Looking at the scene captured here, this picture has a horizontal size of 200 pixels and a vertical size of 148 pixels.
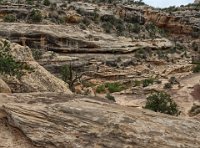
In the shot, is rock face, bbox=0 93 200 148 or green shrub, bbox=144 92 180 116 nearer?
rock face, bbox=0 93 200 148

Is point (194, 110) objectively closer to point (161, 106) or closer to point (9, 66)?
point (161, 106)

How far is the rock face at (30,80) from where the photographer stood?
18.9m

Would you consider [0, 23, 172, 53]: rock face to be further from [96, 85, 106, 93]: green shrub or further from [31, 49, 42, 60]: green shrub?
[96, 85, 106, 93]: green shrub

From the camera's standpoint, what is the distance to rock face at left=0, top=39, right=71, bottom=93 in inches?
745

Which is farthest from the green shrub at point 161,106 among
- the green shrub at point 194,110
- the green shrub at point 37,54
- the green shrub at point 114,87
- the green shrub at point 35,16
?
the green shrub at point 35,16

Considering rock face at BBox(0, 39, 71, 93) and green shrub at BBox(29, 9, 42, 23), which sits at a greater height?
rock face at BBox(0, 39, 71, 93)

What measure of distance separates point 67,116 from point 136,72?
148 feet

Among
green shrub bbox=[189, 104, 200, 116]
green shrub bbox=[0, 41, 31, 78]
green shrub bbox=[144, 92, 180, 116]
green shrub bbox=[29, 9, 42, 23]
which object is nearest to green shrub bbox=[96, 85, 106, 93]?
green shrub bbox=[189, 104, 200, 116]

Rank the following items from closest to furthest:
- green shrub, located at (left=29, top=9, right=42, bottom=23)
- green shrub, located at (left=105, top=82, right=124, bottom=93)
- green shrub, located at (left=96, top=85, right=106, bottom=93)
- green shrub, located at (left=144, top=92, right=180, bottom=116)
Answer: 1. green shrub, located at (left=144, top=92, right=180, bottom=116)
2. green shrub, located at (left=96, top=85, right=106, bottom=93)
3. green shrub, located at (left=105, top=82, right=124, bottom=93)
4. green shrub, located at (left=29, top=9, right=42, bottom=23)

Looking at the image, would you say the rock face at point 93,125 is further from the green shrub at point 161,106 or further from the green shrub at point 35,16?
the green shrub at point 35,16

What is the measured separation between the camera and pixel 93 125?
1124 cm

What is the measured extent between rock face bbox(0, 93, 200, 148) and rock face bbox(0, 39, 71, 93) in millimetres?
6777

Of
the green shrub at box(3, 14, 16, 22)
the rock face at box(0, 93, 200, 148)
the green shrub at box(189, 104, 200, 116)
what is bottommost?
the green shrub at box(189, 104, 200, 116)

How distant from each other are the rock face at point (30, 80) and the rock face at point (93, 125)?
267 inches
